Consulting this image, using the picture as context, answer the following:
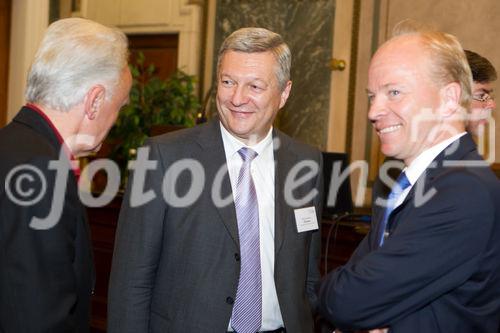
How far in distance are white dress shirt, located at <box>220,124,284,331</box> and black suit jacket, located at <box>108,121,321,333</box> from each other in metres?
0.03

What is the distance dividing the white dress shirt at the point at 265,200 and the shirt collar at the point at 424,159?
73cm

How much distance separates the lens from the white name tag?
2.58 metres

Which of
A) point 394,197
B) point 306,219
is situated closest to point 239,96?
point 306,219

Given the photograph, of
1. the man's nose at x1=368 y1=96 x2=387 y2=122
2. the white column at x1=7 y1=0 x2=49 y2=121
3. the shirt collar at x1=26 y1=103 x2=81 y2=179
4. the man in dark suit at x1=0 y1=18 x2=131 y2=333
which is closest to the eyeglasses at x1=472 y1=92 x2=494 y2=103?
the man's nose at x1=368 y1=96 x2=387 y2=122

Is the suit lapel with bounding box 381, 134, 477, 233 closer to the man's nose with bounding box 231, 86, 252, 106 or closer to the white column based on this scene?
the man's nose with bounding box 231, 86, 252, 106

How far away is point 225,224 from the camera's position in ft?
7.91

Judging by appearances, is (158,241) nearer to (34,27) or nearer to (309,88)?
(309,88)

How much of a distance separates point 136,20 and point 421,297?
23.0 ft

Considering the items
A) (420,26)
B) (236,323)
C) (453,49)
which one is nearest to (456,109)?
(453,49)

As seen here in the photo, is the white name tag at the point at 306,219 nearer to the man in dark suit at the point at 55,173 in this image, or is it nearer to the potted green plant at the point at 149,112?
the man in dark suit at the point at 55,173

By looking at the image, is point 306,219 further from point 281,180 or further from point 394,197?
point 394,197

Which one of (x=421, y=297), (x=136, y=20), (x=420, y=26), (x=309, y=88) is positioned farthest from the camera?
(x=136, y=20)

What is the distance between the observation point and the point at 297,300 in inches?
98.2

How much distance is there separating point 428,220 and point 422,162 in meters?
0.23
